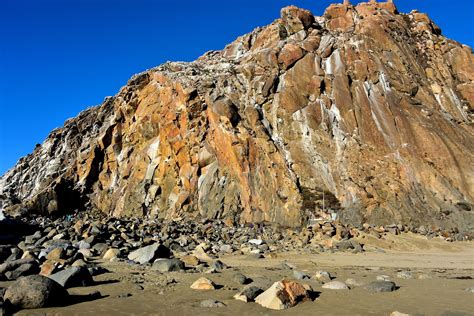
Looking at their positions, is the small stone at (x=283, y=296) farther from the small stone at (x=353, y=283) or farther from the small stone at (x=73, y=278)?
the small stone at (x=73, y=278)

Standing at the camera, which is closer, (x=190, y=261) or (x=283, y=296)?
(x=283, y=296)

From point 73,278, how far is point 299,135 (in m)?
34.9

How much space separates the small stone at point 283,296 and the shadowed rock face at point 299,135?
1074 inches

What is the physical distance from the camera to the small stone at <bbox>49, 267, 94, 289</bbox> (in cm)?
998

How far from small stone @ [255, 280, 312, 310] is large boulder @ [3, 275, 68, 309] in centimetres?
440

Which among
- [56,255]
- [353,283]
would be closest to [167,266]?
[56,255]

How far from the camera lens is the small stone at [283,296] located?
8477mm

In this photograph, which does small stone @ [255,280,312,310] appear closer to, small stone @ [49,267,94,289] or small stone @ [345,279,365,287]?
small stone @ [345,279,365,287]

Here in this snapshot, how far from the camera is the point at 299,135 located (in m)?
42.7

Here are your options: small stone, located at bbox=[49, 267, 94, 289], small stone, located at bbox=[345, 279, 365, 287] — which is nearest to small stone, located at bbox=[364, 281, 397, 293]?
small stone, located at bbox=[345, 279, 365, 287]

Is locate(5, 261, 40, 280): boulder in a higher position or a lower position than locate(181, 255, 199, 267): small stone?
higher

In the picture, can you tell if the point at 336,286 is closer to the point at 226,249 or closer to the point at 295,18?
the point at 226,249

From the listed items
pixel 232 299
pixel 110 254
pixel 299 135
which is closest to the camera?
pixel 232 299

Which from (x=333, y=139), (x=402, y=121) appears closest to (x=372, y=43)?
(x=402, y=121)
